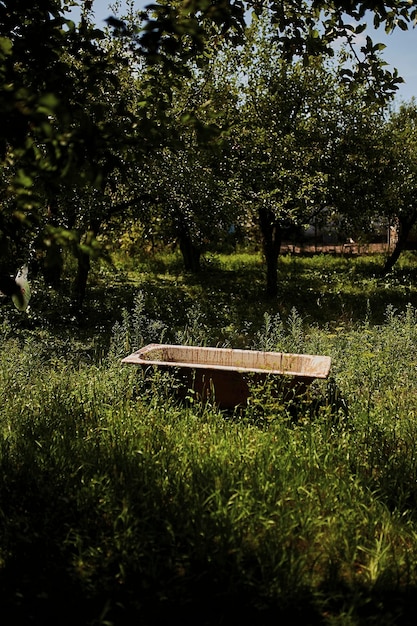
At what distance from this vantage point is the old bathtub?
542cm

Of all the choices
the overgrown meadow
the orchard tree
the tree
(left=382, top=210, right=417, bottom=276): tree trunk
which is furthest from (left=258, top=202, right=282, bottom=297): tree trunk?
the orchard tree

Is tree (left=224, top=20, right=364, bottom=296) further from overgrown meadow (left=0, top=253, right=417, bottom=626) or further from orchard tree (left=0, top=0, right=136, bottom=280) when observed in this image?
orchard tree (left=0, top=0, right=136, bottom=280)

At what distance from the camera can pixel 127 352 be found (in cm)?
720

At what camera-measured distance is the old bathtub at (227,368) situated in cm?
542

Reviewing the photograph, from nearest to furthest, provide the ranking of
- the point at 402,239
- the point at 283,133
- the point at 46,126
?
the point at 46,126 → the point at 283,133 → the point at 402,239

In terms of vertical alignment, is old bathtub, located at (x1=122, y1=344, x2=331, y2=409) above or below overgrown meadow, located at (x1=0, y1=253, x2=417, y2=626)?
above

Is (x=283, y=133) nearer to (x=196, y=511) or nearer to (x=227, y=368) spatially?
(x=227, y=368)

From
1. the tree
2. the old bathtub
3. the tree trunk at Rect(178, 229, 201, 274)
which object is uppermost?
the tree

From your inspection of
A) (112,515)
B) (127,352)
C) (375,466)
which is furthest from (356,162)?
(112,515)

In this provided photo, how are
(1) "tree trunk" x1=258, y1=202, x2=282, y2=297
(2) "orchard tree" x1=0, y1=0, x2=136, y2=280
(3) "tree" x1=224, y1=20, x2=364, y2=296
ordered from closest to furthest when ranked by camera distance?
1. (2) "orchard tree" x1=0, y1=0, x2=136, y2=280
2. (3) "tree" x1=224, y1=20, x2=364, y2=296
3. (1) "tree trunk" x1=258, y1=202, x2=282, y2=297

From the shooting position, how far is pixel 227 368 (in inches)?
220

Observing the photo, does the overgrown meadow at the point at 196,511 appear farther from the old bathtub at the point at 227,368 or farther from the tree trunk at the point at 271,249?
the tree trunk at the point at 271,249

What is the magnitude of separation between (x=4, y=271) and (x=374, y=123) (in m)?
13.5

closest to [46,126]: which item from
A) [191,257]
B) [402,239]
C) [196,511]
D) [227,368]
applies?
[196,511]
